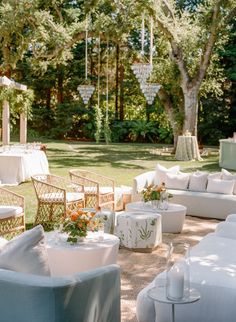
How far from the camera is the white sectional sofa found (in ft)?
27.9

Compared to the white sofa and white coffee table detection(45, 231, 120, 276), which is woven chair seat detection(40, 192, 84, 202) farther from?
the white sofa

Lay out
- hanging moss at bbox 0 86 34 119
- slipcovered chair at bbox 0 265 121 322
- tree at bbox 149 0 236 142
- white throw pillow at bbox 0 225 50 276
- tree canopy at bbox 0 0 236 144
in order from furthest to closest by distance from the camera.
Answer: tree at bbox 149 0 236 142
tree canopy at bbox 0 0 236 144
hanging moss at bbox 0 86 34 119
white throw pillow at bbox 0 225 50 276
slipcovered chair at bbox 0 265 121 322

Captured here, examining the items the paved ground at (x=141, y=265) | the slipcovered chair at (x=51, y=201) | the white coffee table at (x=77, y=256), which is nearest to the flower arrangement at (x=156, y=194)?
the paved ground at (x=141, y=265)

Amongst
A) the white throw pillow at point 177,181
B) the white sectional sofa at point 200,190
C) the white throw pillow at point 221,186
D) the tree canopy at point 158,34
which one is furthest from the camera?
the tree canopy at point 158,34

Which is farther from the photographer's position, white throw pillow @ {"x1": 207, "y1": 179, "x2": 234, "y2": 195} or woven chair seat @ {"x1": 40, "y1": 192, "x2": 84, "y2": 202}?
white throw pillow @ {"x1": 207, "y1": 179, "x2": 234, "y2": 195}

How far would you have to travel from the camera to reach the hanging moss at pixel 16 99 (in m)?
15.6

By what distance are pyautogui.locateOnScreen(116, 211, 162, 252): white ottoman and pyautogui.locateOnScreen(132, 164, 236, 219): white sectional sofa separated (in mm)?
2005

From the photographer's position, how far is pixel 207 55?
1909cm

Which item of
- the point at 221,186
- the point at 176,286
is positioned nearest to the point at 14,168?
the point at 221,186

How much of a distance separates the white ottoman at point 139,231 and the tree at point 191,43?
12.3 m

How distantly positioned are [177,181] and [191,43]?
38.5ft

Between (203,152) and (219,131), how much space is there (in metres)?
5.93

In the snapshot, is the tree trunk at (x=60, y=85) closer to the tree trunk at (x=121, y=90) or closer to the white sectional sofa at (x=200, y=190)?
the tree trunk at (x=121, y=90)

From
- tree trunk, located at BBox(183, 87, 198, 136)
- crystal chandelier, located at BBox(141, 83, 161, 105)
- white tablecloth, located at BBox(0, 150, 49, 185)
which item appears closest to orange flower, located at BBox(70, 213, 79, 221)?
white tablecloth, located at BBox(0, 150, 49, 185)
